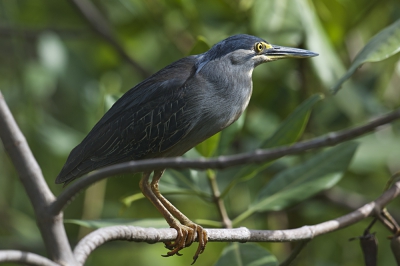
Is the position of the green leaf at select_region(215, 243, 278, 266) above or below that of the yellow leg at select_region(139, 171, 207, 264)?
below

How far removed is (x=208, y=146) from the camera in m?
3.65

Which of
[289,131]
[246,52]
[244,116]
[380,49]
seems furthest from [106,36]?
[380,49]

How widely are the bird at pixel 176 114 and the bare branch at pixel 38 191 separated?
4.54 feet

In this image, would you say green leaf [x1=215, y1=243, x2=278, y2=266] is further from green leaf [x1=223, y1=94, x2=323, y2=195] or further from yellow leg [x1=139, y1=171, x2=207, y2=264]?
green leaf [x1=223, y1=94, x2=323, y2=195]

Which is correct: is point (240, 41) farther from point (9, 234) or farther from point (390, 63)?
point (9, 234)

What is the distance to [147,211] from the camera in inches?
200

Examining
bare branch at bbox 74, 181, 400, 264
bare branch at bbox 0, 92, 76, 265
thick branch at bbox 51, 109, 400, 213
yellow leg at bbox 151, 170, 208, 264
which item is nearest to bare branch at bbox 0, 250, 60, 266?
bare branch at bbox 0, 92, 76, 265

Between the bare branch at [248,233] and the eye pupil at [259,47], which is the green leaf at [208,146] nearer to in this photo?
the eye pupil at [259,47]

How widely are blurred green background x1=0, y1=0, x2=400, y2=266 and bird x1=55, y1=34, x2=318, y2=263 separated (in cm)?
62

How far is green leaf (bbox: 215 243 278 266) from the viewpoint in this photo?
321 cm

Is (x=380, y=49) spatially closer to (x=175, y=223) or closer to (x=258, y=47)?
(x=258, y=47)

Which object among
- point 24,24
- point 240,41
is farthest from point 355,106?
point 24,24

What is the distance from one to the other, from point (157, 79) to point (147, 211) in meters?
1.82

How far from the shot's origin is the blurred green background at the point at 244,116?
4.48 m
